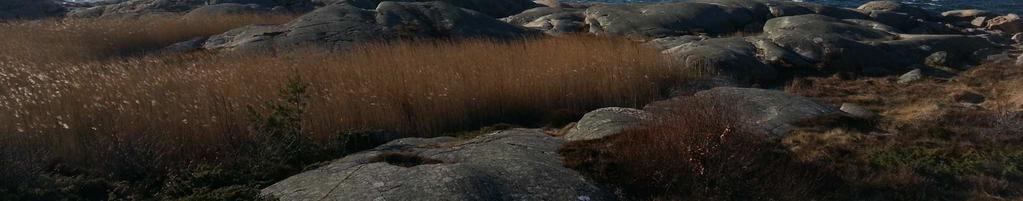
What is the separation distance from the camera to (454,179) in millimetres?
5891

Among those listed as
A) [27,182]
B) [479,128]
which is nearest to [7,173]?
[27,182]

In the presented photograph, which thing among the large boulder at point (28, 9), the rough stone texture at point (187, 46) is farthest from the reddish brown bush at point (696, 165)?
the large boulder at point (28, 9)

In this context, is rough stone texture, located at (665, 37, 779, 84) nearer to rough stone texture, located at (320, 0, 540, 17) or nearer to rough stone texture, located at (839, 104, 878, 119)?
rough stone texture, located at (839, 104, 878, 119)

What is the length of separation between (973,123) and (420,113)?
24.5ft

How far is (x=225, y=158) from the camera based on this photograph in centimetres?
771

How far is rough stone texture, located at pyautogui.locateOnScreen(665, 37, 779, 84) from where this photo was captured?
46.7ft

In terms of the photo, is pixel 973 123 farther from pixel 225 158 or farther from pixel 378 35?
pixel 378 35

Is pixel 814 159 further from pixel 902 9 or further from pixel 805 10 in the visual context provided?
Answer: pixel 902 9

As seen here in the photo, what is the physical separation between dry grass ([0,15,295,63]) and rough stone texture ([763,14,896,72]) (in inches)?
568

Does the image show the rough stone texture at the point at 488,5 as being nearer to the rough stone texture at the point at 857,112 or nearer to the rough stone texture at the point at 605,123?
the rough stone texture at the point at 857,112

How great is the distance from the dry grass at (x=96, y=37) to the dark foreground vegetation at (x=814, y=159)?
11164mm

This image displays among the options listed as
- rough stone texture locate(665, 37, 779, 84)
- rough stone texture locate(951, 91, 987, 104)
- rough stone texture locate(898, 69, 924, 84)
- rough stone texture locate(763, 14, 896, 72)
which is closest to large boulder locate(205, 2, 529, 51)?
rough stone texture locate(665, 37, 779, 84)

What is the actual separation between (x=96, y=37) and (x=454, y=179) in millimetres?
Result: 13975

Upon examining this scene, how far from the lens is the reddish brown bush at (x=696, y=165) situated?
6.24 m
